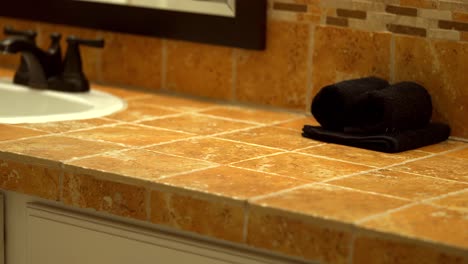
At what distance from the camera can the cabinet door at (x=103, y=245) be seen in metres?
1.44

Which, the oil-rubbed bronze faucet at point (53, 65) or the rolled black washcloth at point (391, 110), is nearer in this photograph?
the rolled black washcloth at point (391, 110)

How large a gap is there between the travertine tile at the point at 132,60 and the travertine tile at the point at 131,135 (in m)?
0.38

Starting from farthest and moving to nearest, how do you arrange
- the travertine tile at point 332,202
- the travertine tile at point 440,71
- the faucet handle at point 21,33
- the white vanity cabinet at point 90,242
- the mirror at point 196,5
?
the faucet handle at point 21,33, the mirror at point 196,5, the travertine tile at point 440,71, the white vanity cabinet at point 90,242, the travertine tile at point 332,202

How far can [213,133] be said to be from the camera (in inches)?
71.7

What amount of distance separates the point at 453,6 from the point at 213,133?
0.50 m

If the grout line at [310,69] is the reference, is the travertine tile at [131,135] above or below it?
below

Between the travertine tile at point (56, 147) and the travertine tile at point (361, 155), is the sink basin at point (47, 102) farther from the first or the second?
the travertine tile at point (361, 155)

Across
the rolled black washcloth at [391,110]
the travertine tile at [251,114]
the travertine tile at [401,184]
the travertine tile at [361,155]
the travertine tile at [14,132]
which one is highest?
the rolled black washcloth at [391,110]

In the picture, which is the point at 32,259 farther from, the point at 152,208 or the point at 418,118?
the point at 418,118

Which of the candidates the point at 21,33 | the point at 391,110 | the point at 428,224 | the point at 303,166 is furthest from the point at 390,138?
the point at 21,33

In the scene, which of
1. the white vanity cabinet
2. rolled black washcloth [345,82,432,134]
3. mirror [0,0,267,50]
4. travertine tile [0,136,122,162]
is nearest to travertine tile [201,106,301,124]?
mirror [0,0,267,50]

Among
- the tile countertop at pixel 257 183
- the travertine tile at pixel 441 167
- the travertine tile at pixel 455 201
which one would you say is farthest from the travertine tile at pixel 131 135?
the travertine tile at pixel 455 201

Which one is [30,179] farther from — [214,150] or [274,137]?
[274,137]

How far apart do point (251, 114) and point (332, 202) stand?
669 mm
